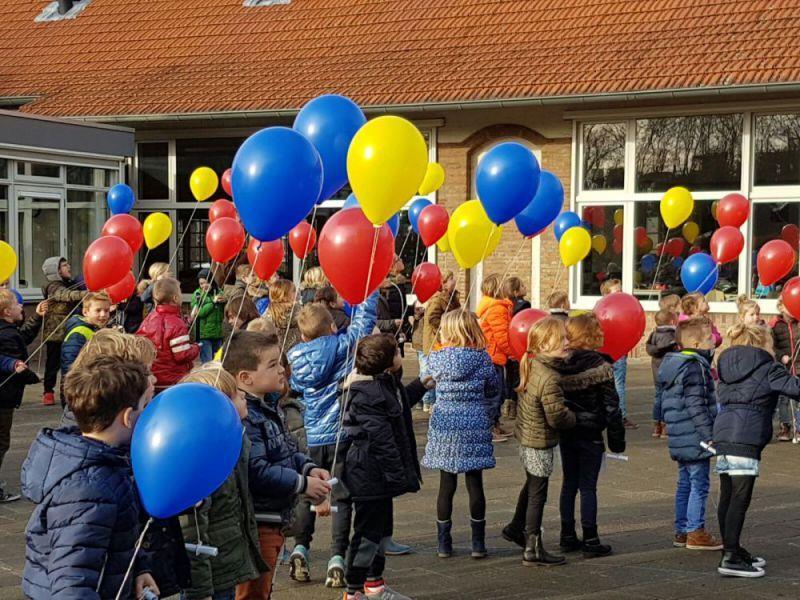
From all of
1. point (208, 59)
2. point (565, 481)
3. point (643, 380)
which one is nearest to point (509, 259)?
point (643, 380)

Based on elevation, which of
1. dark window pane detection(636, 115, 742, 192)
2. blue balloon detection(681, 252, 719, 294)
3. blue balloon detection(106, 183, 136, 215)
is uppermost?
dark window pane detection(636, 115, 742, 192)

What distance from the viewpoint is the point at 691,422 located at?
735 centimetres

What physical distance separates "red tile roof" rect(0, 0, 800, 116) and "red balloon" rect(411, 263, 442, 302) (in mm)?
6291

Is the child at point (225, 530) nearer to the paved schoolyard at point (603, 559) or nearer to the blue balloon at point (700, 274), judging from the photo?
the paved schoolyard at point (603, 559)

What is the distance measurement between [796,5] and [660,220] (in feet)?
12.5

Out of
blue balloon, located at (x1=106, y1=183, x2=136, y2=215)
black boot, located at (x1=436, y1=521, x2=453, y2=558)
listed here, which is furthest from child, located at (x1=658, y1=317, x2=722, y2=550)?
blue balloon, located at (x1=106, y1=183, x2=136, y2=215)

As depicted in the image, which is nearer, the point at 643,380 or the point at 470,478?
the point at 470,478

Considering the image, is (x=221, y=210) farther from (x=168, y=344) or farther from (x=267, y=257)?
(x=168, y=344)

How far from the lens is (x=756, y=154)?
1792cm

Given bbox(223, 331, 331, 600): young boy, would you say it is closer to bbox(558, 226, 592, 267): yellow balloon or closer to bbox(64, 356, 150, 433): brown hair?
bbox(64, 356, 150, 433): brown hair

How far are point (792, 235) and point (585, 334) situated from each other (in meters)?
11.2

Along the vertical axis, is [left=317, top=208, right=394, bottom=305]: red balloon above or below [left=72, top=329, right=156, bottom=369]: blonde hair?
above

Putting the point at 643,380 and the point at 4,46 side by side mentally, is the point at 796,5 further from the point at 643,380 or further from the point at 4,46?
the point at 4,46

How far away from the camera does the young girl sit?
7082 mm
